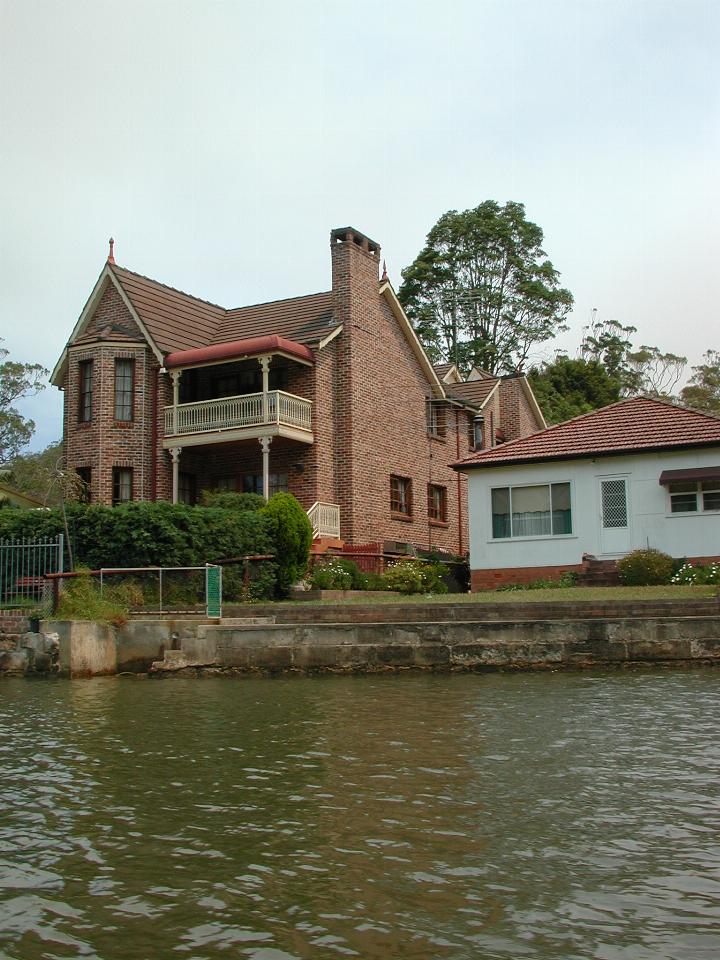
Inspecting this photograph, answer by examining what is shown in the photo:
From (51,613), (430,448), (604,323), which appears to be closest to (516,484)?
(430,448)

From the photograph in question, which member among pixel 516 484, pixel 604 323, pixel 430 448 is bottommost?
pixel 516 484

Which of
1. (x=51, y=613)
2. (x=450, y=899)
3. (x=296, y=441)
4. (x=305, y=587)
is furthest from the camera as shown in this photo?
(x=296, y=441)

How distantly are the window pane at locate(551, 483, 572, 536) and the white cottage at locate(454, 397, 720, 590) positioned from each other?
0.02 metres

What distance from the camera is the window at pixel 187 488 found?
30.6 m

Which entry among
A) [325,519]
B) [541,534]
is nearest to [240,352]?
[325,519]

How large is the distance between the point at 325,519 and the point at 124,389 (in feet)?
24.4

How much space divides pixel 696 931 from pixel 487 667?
11197mm

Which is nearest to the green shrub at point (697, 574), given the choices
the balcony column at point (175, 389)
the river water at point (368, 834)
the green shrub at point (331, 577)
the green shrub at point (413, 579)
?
the green shrub at point (413, 579)

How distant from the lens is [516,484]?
25.7 m

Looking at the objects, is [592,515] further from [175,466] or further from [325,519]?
[175,466]

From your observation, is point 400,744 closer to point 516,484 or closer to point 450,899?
point 450,899

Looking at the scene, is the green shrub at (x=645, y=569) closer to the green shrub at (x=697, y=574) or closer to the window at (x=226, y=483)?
the green shrub at (x=697, y=574)

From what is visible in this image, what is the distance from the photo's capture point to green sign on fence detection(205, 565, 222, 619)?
60.4 feet

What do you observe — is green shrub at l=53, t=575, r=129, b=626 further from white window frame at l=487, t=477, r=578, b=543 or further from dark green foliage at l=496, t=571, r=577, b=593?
white window frame at l=487, t=477, r=578, b=543
